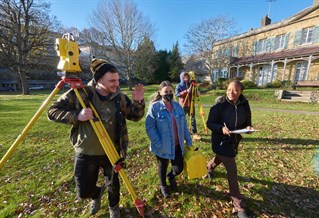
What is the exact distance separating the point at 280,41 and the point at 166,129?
29.4 m

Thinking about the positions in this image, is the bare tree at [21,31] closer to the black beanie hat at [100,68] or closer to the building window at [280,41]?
the black beanie hat at [100,68]

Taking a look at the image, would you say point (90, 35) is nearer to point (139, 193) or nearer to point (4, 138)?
point (4, 138)

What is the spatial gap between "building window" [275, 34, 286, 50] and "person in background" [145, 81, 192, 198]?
28589mm

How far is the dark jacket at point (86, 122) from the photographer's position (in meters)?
1.96

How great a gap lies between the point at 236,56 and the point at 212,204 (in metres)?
31.4

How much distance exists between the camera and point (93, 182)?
7.98 feet

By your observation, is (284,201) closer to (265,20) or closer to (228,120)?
(228,120)

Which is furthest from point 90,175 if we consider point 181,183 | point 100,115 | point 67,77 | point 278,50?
point 278,50

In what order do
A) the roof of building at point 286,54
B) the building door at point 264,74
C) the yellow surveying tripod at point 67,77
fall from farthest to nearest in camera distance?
the building door at point 264,74
the roof of building at point 286,54
the yellow surveying tripod at point 67,77

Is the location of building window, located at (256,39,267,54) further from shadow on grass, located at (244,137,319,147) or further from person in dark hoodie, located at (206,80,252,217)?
person in dark hoodie, located at (206,80,252,217)

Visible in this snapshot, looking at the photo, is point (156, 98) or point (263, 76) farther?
point (263, 76)

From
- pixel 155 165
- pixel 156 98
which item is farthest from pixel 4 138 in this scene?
pixel 156 98

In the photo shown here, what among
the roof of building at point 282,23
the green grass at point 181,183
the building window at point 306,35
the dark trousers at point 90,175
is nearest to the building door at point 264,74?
the building window at point 306,35

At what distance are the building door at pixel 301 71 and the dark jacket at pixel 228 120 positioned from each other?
24910 mm
